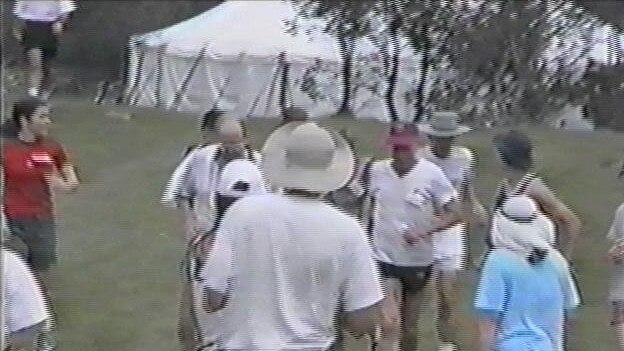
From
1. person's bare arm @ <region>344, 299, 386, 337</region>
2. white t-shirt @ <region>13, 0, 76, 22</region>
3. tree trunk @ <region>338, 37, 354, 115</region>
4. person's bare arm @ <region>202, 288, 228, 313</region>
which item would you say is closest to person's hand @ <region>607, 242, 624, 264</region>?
person's bare arm @ <region>344, 299, 386, 337</region>

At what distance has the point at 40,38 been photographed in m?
11.6

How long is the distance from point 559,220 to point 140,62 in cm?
1351

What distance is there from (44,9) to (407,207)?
5872 millimetres

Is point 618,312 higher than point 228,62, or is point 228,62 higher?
point 618,312

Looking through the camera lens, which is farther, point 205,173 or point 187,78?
point 187,78

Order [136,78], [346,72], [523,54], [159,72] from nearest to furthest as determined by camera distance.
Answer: [523,54]
[346,72]
[159,72]
[136,78]

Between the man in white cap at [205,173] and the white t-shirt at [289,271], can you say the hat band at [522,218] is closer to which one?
the white t-shirt at [289,271]

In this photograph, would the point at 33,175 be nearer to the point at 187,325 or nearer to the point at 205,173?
the point at 205,173

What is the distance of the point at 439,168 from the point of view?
615 centimetres

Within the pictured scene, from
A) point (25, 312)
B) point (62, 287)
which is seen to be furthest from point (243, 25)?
point (25, 312)

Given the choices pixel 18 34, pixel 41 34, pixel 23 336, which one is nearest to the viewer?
pixel 23 336

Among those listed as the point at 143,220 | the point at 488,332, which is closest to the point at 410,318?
the point at 488,332

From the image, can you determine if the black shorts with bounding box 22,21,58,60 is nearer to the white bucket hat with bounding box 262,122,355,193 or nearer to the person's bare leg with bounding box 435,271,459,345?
the person's bare leg with bounding box 435,271,459,345

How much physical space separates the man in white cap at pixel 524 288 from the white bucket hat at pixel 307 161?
821 mm
